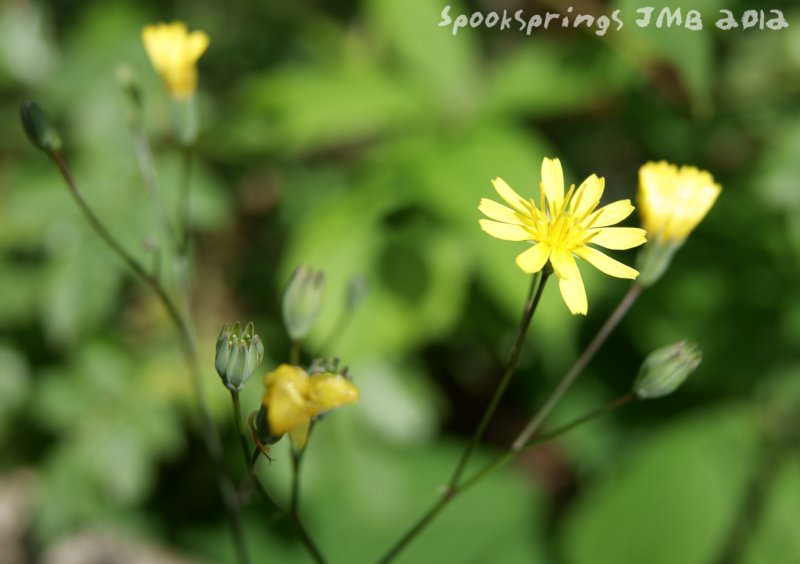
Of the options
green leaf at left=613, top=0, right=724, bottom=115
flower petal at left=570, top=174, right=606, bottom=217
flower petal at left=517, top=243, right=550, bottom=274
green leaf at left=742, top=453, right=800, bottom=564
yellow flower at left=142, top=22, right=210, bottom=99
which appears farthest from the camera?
green leaf at left=742, top=453, right=800, bottom=564

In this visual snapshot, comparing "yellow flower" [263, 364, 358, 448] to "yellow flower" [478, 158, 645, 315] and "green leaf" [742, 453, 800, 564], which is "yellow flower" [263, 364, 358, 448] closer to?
"yellow flower" [478, 158, 645, 315]

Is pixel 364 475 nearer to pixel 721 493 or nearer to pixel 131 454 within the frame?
pixel 131 454

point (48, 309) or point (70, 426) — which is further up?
point (48, 309)

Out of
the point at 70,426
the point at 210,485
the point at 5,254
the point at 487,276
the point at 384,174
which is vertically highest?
the point at 384,174

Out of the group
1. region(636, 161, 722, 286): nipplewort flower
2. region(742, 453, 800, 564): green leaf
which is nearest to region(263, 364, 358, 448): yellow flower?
region(636, 161, 722, 286): nipplewort flower

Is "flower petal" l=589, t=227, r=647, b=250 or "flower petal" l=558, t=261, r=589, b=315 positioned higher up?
"flower petal" l=589, t=227, r=647, b=250

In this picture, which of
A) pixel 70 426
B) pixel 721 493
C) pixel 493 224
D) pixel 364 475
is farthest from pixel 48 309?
pixel 721 493

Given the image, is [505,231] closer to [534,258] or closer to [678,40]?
[534,258]
